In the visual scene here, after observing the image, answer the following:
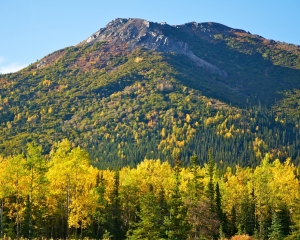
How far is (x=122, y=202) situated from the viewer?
3061 inches

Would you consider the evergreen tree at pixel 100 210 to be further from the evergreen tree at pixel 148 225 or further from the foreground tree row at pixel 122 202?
the evergreen tree at pixel 148 225

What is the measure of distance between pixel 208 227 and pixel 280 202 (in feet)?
78.9

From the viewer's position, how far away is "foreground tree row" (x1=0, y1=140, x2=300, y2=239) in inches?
1818

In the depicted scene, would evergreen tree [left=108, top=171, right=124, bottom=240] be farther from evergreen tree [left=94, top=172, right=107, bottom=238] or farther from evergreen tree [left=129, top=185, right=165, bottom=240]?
evergreen tree [left=129, top=185, right=165, bottom=240]

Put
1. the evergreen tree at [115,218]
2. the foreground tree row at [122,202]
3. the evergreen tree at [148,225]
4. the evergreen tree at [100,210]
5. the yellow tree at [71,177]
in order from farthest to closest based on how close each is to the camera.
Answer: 1. the evergreen tree at [115,218]
2. the evergreen tree at [100,210]
3. the yellow tree at [71,177]
4. the foreground tree row at [122,202]
5. the evergreen tree at [148,225]

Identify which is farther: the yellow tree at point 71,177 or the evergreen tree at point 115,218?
the evergreen tree at point 115,218

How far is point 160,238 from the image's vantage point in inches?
1690

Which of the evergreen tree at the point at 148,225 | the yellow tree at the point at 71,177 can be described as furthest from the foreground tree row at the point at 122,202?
the evergreen tree at the point at 148,225

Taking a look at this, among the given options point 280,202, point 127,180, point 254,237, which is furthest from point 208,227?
point 280,202

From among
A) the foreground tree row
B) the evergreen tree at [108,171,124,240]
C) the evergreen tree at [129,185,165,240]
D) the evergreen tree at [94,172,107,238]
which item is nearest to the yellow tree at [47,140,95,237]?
the foreground tree row

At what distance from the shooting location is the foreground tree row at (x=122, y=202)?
152 feet

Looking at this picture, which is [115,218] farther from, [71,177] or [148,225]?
[148,225]

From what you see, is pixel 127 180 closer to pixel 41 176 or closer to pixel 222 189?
pixel 222 189

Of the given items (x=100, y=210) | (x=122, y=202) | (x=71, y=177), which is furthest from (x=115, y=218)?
(x=71, y=177)
